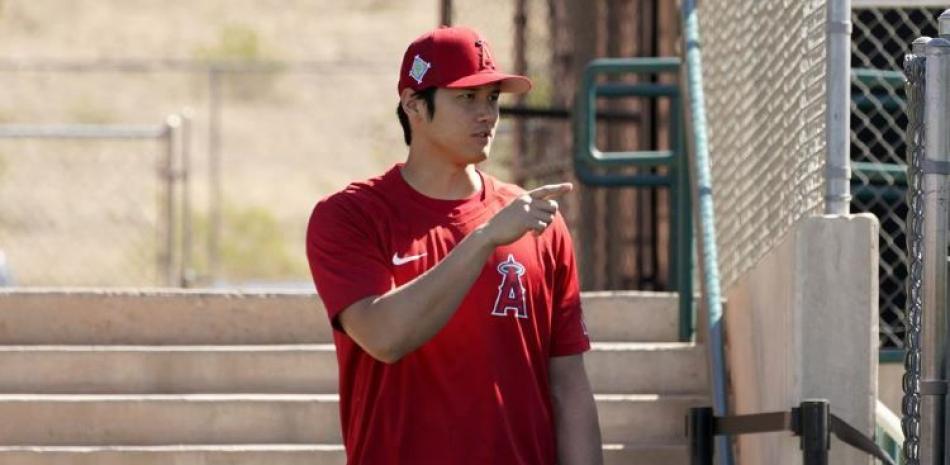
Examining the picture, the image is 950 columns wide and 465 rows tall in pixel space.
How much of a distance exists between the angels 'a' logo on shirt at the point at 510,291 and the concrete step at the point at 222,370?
271cm

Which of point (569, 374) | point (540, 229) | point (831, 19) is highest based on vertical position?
point (831, 19)

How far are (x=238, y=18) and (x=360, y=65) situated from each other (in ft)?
94.4

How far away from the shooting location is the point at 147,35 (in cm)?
4341

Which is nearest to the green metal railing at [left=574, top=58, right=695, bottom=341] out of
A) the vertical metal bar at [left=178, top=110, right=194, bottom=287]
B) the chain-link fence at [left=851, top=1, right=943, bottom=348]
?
the chain-link fence at [left=851, top=1, right=943, bottom=348]

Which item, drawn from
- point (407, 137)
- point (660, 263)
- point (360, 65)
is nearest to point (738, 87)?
point (407, 137)

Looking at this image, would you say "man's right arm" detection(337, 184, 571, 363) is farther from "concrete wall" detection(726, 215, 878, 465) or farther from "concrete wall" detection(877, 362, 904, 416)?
"concrete wall" detection(877, 362, 904, 416)

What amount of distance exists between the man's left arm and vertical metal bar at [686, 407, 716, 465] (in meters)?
0.37

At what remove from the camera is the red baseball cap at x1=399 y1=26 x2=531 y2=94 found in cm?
482

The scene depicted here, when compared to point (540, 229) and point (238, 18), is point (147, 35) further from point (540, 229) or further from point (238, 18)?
point (540, 229)

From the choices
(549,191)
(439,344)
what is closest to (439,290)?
(439,344)

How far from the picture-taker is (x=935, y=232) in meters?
4.81

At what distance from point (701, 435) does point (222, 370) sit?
2.74 metres

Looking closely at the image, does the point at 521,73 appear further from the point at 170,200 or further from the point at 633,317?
the point at 633,317

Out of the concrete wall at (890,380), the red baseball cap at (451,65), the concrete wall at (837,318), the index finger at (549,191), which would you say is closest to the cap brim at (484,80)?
the red baseball cap at (451,65)
